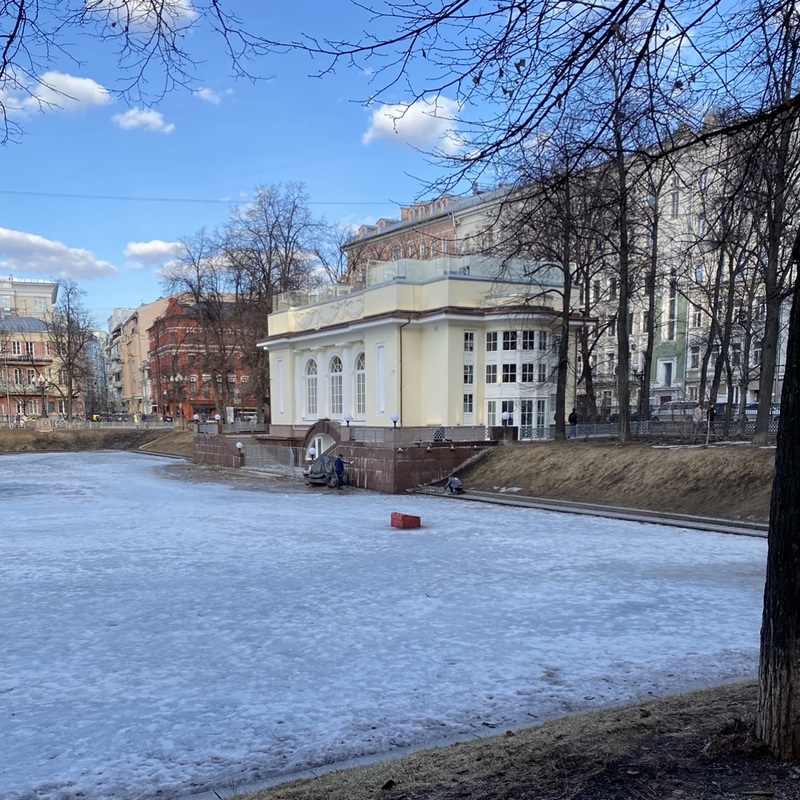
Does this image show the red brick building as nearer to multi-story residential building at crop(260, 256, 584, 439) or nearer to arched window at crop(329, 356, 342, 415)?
arched window at crop(329, 356, 342, 415)

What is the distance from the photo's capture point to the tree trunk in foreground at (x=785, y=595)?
12.1 ft

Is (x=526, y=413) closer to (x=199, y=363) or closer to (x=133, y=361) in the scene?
(x=199, y=363)

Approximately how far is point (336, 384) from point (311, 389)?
3.27 meters

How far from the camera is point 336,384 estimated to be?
1551 inches

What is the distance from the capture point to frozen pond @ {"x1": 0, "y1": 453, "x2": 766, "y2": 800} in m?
Answer: 5.12

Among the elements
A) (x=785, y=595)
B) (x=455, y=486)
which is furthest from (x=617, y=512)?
(x=785, y=595)

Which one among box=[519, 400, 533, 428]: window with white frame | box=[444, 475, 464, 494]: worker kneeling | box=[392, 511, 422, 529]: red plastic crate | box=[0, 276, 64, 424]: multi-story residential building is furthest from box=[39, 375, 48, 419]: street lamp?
box=[392, 511, 422, 529]: red plastic crate

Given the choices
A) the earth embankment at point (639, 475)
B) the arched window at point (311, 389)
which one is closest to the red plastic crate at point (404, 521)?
the earth embankment at point (639, 475)

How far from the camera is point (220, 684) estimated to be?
6.33 metres

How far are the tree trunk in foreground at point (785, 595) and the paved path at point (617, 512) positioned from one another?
10775 millimetres

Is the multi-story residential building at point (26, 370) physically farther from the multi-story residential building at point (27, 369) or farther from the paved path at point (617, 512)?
the paved path at point (617, 512)

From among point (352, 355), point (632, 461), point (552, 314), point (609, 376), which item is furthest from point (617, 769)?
point (609, 376)

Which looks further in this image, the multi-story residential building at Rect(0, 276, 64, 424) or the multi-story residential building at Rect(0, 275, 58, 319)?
the multi-story residential building at Rect(0, 275, 58, 319)

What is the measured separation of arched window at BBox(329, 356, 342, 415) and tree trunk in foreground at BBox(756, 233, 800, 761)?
116 feet
